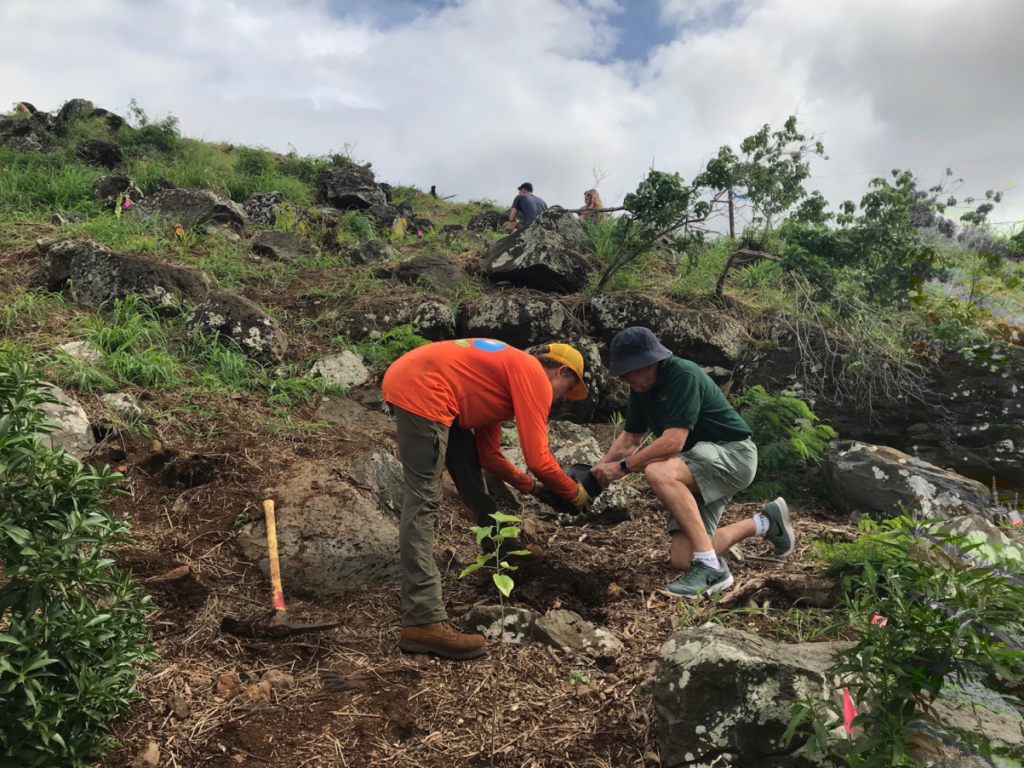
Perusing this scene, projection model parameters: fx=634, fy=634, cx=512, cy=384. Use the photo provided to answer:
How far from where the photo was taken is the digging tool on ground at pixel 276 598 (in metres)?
3.14

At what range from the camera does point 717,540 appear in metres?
3.95

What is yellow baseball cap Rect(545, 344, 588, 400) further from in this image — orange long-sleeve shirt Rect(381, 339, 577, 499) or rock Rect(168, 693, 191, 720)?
rock Rect(168, 693, 191, 720)

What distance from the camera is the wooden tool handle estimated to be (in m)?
3.33

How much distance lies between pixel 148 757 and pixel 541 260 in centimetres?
614

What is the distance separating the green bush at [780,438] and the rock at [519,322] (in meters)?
2.12

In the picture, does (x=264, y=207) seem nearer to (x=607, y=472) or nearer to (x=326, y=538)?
(x=326, y=538)

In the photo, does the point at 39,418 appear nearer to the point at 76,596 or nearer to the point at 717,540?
the point at 76,596

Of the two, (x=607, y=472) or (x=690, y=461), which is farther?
(x=607, y=472)

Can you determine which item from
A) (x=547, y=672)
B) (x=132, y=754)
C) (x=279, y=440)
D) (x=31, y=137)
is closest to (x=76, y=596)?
(x=132, y=754)

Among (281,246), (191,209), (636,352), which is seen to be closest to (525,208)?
(281,246)

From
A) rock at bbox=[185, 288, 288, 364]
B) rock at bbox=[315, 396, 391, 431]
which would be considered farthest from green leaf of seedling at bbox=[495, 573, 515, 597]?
rock at bbox=[185, 288, 288, 364]

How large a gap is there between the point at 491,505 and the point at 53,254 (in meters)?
5.37

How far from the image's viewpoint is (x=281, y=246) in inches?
336

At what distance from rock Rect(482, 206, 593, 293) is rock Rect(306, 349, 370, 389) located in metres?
2.35
